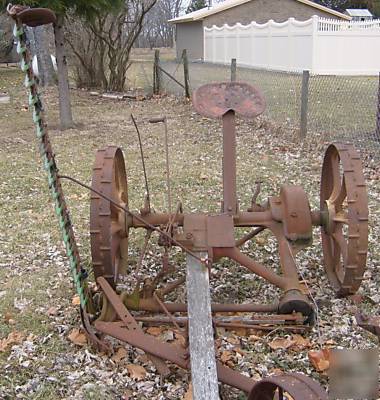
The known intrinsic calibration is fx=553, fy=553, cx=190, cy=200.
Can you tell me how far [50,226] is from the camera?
17.1 feet

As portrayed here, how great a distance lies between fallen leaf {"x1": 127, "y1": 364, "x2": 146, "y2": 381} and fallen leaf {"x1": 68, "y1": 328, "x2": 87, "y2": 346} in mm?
376

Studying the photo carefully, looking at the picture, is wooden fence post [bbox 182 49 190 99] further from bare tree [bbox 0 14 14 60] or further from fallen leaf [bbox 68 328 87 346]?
bare tree [bbox 0 14 14 60]

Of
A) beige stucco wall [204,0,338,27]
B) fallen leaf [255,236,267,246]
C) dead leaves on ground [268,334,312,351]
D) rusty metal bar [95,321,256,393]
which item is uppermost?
beige stucco wall [204,0,338,27]

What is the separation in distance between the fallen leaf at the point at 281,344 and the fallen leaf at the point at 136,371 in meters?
0.74

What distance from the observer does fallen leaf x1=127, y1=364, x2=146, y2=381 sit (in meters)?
2.89

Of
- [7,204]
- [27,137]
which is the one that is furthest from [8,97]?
[7,204]

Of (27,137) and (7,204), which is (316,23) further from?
(7,204)

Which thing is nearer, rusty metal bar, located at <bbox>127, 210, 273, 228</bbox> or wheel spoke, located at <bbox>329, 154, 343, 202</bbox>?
rusty metal bar, located at <bbox>127, 210, 273, 228</bbox>

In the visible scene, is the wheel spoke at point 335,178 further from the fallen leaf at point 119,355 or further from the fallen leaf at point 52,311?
the fallen leaf at point 52,311

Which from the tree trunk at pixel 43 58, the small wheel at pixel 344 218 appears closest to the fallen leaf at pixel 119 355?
the small wheel at pixel 344 218

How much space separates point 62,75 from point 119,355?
8221 millimetres

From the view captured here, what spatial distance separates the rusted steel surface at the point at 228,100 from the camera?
3.52 metres

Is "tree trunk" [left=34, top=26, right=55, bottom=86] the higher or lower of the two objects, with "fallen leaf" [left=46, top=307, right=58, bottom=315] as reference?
higher

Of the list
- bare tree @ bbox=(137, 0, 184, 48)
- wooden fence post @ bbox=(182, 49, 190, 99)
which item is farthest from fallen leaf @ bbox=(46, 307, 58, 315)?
bare tree @ bbox=(137, 0, 184, 48)
